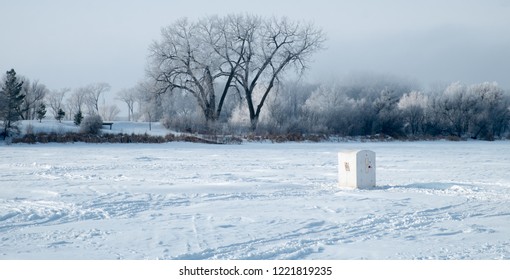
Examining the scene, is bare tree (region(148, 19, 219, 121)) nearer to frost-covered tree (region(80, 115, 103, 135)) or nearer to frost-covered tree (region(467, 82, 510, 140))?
frost-covered tree (region(80, 115, 103, 135))

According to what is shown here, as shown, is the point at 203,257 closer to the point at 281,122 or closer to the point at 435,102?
the point at 281,122

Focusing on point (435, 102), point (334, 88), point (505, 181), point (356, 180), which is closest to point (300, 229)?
point (356, 180)

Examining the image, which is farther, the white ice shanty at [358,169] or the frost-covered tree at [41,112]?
the frost-covered tree at [41,112]

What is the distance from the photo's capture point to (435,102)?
220 ft

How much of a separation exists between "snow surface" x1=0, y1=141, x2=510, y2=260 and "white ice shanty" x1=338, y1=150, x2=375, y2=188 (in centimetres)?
39

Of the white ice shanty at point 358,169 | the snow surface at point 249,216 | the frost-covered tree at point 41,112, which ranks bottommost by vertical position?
the snow surface at point 249,216

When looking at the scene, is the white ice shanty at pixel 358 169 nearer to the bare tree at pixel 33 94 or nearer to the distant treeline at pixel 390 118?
the distant treeline at pixel 390 118

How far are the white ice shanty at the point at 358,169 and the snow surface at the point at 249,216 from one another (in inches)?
15.3

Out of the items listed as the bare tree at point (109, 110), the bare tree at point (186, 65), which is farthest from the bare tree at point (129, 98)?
the bare tree at point (186, 65)

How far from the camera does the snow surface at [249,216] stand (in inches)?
297

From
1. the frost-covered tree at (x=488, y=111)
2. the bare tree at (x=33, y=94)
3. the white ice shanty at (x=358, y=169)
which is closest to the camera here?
the white ice shanty at (x=358, y=169)

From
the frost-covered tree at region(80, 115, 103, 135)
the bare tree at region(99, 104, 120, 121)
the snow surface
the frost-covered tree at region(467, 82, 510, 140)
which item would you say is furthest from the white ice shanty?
the bare tree at region(99, 104, 120, 121)

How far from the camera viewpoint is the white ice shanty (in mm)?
14469

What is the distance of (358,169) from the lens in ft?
47.5
